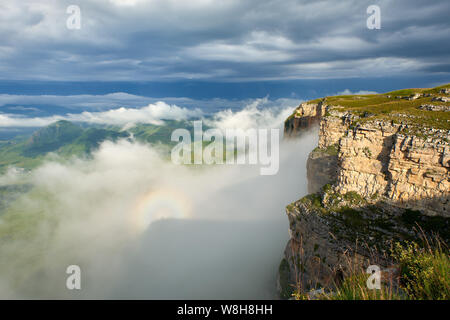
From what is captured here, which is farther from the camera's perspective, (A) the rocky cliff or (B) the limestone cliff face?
(B) the limestone cliff face

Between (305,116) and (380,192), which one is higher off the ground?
(305,116)

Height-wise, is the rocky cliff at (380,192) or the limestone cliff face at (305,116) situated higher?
the limestone cliff face at (305,116)

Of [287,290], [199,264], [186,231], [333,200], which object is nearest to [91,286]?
[186,231]

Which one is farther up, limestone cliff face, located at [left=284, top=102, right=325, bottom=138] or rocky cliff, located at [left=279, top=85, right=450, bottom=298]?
limestone cliff face, located at [left=284, top=102, right=325, bottom=138]

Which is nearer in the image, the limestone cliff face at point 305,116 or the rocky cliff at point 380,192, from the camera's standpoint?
the rocky cliff at point 380,192

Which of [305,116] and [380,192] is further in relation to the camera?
[305,116]
